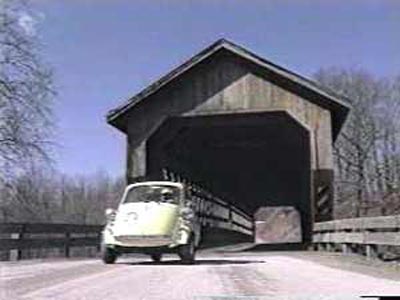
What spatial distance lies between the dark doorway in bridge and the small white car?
7.50 m

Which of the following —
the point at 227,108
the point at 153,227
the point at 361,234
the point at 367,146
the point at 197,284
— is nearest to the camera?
the point at 197,284

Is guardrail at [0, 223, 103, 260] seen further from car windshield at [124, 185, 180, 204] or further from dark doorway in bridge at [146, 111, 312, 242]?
car windshield at [124, 185, 180, 204]

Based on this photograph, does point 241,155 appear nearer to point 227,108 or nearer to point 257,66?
point 227,108

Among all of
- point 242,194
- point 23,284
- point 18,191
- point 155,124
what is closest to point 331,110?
→ point 155,124

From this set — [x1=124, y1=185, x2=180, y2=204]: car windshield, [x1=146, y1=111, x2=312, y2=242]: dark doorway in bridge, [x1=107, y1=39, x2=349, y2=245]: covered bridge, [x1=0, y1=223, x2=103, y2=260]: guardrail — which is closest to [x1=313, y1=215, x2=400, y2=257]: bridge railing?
[x1=107, y1=39, x2=349, y2=245]: covered bridge

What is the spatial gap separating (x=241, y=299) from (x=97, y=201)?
18840 millimetres

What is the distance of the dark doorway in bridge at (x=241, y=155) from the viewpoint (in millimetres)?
21219

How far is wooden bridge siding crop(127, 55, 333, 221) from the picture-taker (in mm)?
19891

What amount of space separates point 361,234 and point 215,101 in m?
7.81

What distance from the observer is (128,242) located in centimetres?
1197

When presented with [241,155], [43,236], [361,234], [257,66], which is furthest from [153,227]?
[241,155]

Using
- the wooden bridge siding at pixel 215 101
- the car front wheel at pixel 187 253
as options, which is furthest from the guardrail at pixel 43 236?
the car front wheel at pixel 187 253

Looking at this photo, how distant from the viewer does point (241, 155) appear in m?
31.1

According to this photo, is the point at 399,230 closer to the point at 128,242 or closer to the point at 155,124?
the point at 128,242
